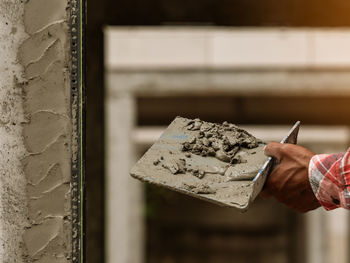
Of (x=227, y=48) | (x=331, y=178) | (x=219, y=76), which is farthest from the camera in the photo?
(x=219, y=76)

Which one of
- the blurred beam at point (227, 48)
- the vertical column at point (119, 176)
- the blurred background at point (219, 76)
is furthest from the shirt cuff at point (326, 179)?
the vertical column at point (119, 176)

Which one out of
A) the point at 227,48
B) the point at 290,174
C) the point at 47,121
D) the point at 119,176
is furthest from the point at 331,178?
the point at 119,176

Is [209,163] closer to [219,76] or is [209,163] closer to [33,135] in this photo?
[33,135]

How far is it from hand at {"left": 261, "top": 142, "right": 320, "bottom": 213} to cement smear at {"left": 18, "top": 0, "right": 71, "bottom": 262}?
32.8 inches

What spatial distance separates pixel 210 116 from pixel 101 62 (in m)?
4.59

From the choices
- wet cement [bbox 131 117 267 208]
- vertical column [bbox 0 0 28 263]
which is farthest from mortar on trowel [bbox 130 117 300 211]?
vertical column [bbox 0 0 28 263]

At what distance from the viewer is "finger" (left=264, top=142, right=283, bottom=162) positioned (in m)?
2.29

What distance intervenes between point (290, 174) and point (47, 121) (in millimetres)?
994

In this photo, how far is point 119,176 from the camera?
7777 mm

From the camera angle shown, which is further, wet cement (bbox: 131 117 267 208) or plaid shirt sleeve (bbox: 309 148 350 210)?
wet cement (bbox: 131 117 267 208)

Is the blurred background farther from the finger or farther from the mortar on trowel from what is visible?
the finger

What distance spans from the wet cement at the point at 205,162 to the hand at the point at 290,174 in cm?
7

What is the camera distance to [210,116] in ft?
28.3

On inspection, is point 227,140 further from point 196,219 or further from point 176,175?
point 196,219
